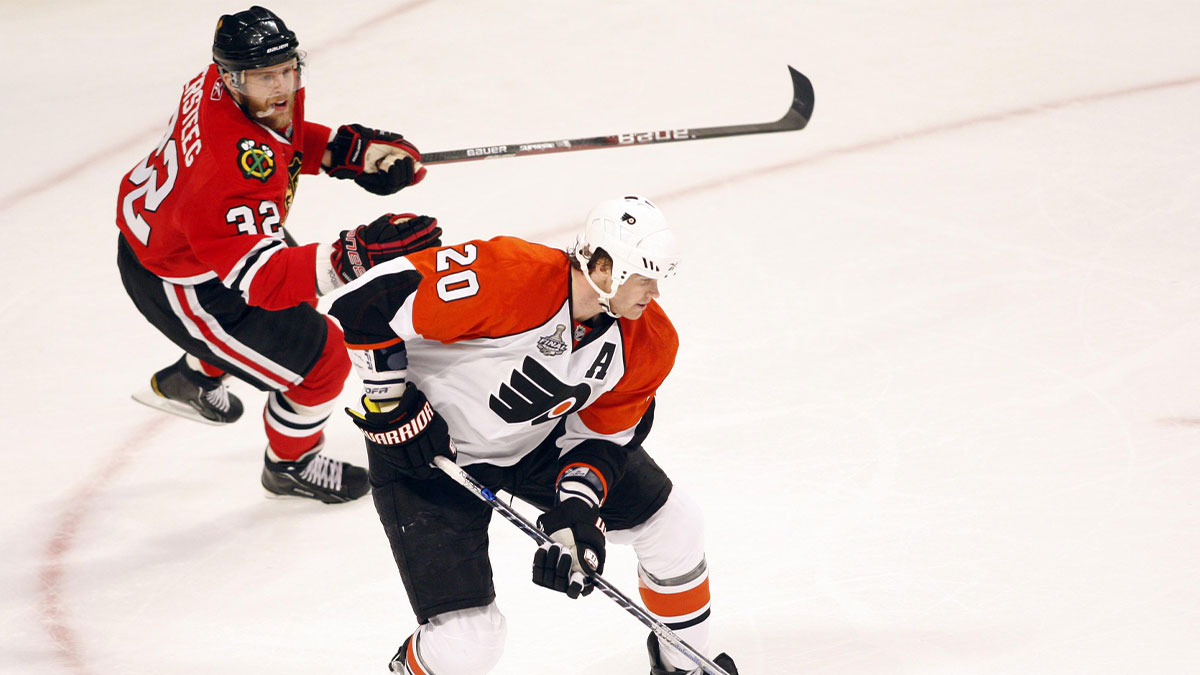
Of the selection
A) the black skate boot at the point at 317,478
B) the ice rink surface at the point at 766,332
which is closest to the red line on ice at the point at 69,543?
the ice rink surface at the point at 766,332

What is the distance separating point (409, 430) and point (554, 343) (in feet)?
1.06

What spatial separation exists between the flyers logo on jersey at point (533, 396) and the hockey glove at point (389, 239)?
44 centimetres

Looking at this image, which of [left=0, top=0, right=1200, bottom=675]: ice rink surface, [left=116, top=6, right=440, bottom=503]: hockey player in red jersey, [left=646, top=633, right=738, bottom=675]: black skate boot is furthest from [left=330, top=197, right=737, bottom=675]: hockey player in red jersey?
[left=0, top=0, right=1200, bottom=675]: ice rink surface

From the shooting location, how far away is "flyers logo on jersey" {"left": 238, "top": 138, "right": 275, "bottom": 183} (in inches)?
113

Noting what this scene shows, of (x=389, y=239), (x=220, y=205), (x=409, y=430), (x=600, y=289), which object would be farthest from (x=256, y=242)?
(x=600, y=289)

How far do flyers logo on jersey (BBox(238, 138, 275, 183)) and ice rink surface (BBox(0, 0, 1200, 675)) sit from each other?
3.37ft

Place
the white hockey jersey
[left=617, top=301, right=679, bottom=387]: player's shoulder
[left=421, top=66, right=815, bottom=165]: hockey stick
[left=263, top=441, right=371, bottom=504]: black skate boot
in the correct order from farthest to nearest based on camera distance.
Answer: [left=421, top=66, right=815, bottom=165]: hockey stick → [left=263, top=441, right=371, bottom=504]: black skate boot → [left=617, top=301, right=679, bottom=387]: player's shoulder → the white hockey jersey

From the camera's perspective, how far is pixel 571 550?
2.35 metres

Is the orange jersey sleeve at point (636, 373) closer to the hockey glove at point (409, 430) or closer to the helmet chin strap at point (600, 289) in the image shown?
the helmet chin strap at point (600, 289)

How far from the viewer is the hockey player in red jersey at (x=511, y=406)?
234cm

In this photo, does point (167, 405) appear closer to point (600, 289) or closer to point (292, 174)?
point (292, 174)

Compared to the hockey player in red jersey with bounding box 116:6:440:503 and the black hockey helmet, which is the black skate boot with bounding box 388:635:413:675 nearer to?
the hockey player in red jersey with bounding box 116:6:440:503

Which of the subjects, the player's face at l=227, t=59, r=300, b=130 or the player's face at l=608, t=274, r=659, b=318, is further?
the player's face at l=227, t=59, r=300, b=130

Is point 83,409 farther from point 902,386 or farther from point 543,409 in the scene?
point 902,386
